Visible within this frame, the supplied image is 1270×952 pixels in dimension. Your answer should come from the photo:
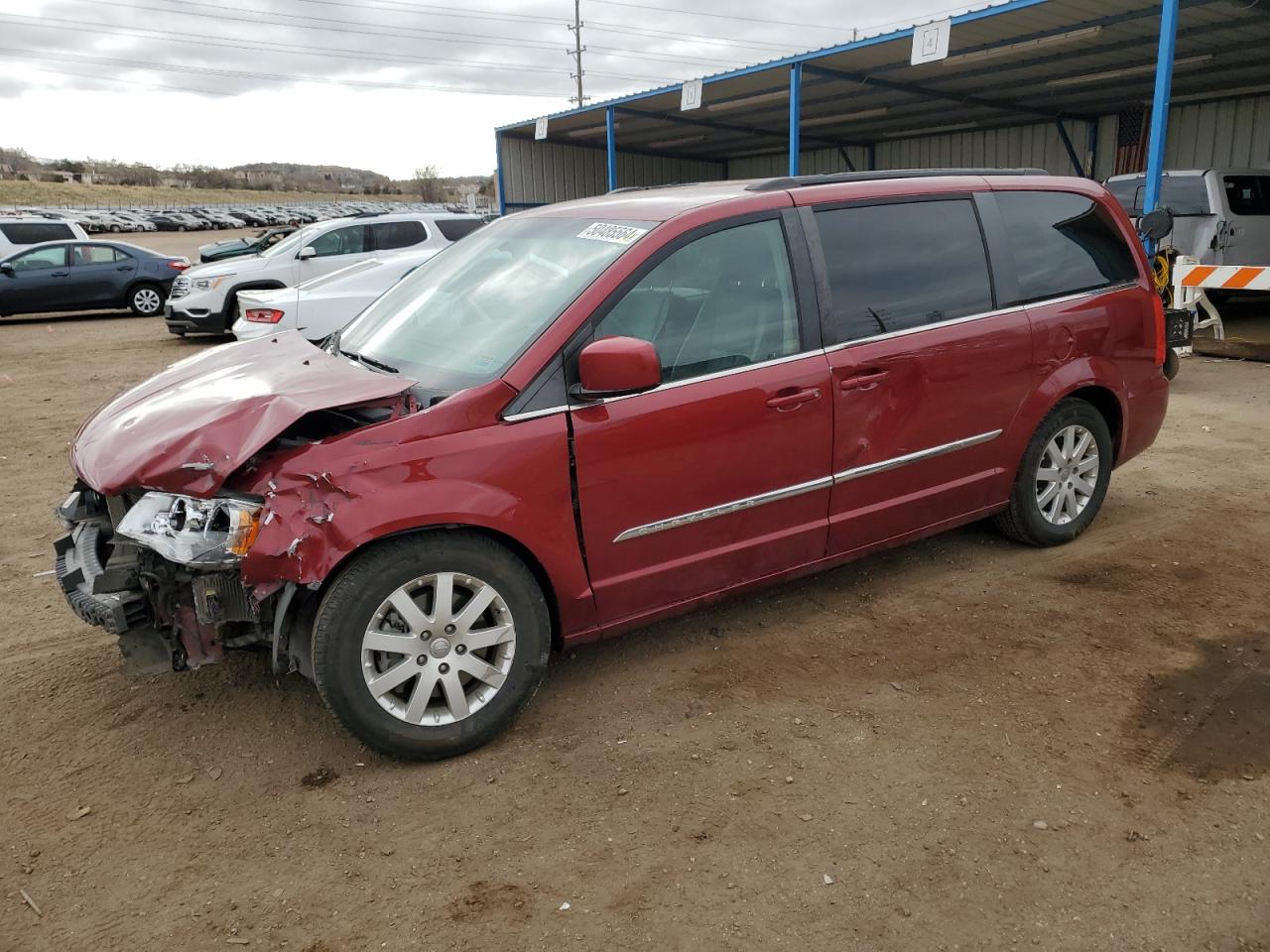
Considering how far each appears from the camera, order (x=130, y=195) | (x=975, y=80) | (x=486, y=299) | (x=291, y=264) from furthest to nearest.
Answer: (x=130, y=195) < (x=975, y=80) < (x=291, y=264) < (x=486, y=299)

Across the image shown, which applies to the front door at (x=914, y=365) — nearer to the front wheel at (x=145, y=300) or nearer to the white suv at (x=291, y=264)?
the white suv at (x=291, y=264)

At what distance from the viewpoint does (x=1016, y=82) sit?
53.3 ft

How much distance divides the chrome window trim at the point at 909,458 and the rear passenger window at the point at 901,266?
1.72 feet

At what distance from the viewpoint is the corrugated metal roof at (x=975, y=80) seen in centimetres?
1218

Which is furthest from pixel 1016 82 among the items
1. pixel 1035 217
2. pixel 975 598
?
pixel 975 598

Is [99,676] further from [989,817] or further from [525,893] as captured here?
[989,817]

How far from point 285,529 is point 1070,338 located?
138 inches

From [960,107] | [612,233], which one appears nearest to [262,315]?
[612,233]

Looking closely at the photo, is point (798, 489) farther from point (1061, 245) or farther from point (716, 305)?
point (1061, 245)

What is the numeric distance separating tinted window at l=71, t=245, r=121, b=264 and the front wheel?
0.63m

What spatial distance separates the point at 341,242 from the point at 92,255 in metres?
6.22

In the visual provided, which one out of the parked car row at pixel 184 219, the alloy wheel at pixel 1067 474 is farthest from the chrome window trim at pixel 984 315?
the parked car row at pixel 184 219

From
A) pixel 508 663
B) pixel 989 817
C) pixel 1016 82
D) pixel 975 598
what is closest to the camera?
pixel 989 817

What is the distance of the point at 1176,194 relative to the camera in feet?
40.2
